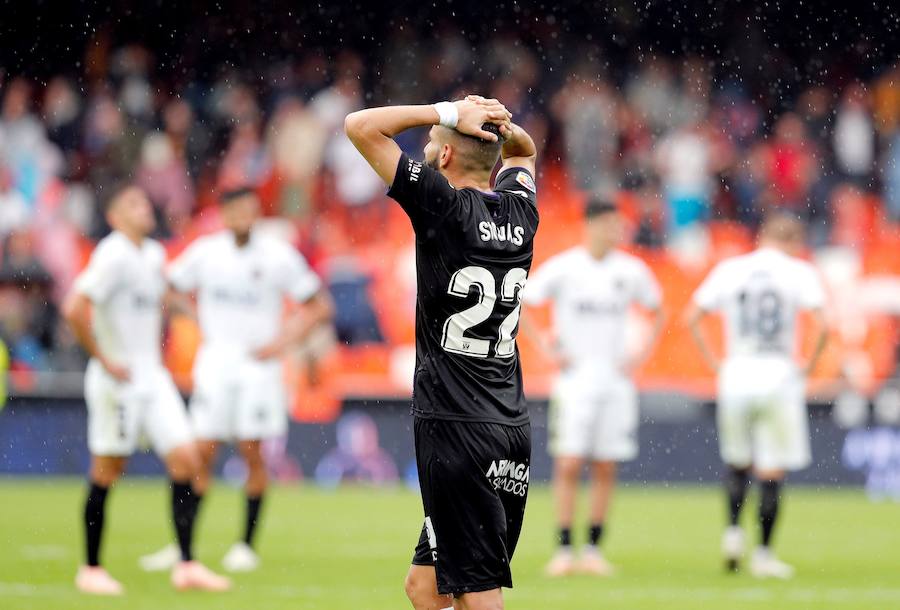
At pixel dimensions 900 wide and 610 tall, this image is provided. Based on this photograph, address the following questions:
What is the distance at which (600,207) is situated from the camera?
11156mm

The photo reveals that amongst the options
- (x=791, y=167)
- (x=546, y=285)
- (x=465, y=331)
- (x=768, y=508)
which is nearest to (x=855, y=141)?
(x=791, y=167)

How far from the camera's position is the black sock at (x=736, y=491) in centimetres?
1085

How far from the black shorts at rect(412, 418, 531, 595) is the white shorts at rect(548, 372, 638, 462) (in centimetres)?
552

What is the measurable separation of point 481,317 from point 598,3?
17545 millimetres

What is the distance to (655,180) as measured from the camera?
20.0 meters

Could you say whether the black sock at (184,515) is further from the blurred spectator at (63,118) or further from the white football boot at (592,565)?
the blurred spectator at (63,118)

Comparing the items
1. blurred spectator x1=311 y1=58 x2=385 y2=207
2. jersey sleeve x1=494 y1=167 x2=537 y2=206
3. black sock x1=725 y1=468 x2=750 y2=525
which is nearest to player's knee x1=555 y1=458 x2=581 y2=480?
black sock x1=725 y1=468 x2=750 y2=525

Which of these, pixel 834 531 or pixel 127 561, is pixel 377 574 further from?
pixel 834 531

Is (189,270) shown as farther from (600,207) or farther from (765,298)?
(765,298)

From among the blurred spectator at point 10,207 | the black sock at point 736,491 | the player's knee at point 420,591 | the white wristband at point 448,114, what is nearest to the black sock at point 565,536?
the black sock at point 736,491

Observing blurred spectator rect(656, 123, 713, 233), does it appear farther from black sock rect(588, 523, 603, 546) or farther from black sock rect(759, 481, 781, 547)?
black sock rect(588, 523, 603, 546)

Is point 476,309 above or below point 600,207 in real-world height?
below

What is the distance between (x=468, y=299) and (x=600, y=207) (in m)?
5.55

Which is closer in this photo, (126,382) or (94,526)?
(94,526)
